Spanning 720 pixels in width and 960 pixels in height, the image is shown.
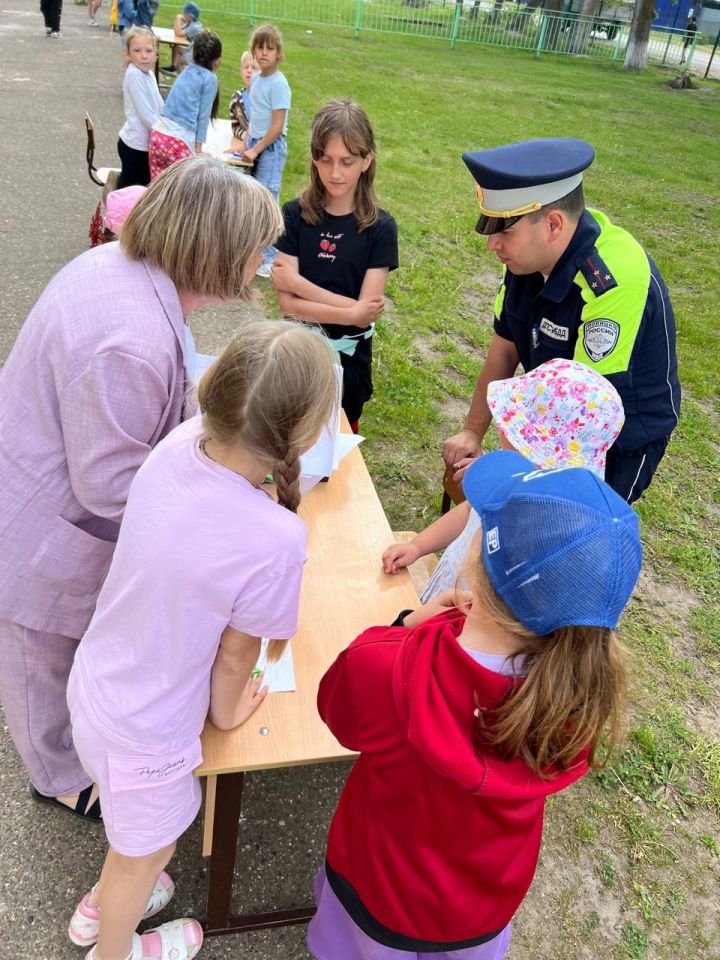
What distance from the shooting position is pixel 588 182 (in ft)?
31.1

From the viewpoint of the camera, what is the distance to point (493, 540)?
3.73ft

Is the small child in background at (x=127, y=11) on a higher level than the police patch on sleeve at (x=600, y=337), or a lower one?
higher

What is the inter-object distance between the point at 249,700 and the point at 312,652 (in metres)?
Result: 0.25

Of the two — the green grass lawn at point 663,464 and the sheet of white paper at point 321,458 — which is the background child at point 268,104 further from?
the sheet of white paper at point 321,458

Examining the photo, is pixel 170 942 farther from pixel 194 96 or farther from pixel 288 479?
pixel 194 96

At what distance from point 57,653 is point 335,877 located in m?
0.89

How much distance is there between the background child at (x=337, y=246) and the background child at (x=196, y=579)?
1.61 metres

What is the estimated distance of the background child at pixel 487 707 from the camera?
1081 millimetres

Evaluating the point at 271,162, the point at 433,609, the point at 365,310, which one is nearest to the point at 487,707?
the point at 433,609

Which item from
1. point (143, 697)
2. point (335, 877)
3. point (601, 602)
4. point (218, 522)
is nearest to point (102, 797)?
point (143, 697)

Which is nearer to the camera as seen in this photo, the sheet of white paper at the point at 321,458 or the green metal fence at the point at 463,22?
the sheet of white paper at the point at 321,458

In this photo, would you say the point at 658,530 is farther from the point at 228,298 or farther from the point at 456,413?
the point at 228,298

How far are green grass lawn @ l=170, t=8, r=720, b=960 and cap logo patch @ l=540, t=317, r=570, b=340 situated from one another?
5.14 feet

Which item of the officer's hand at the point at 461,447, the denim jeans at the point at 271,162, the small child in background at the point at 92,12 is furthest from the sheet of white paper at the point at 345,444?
the small child in background at the point at 92,12
